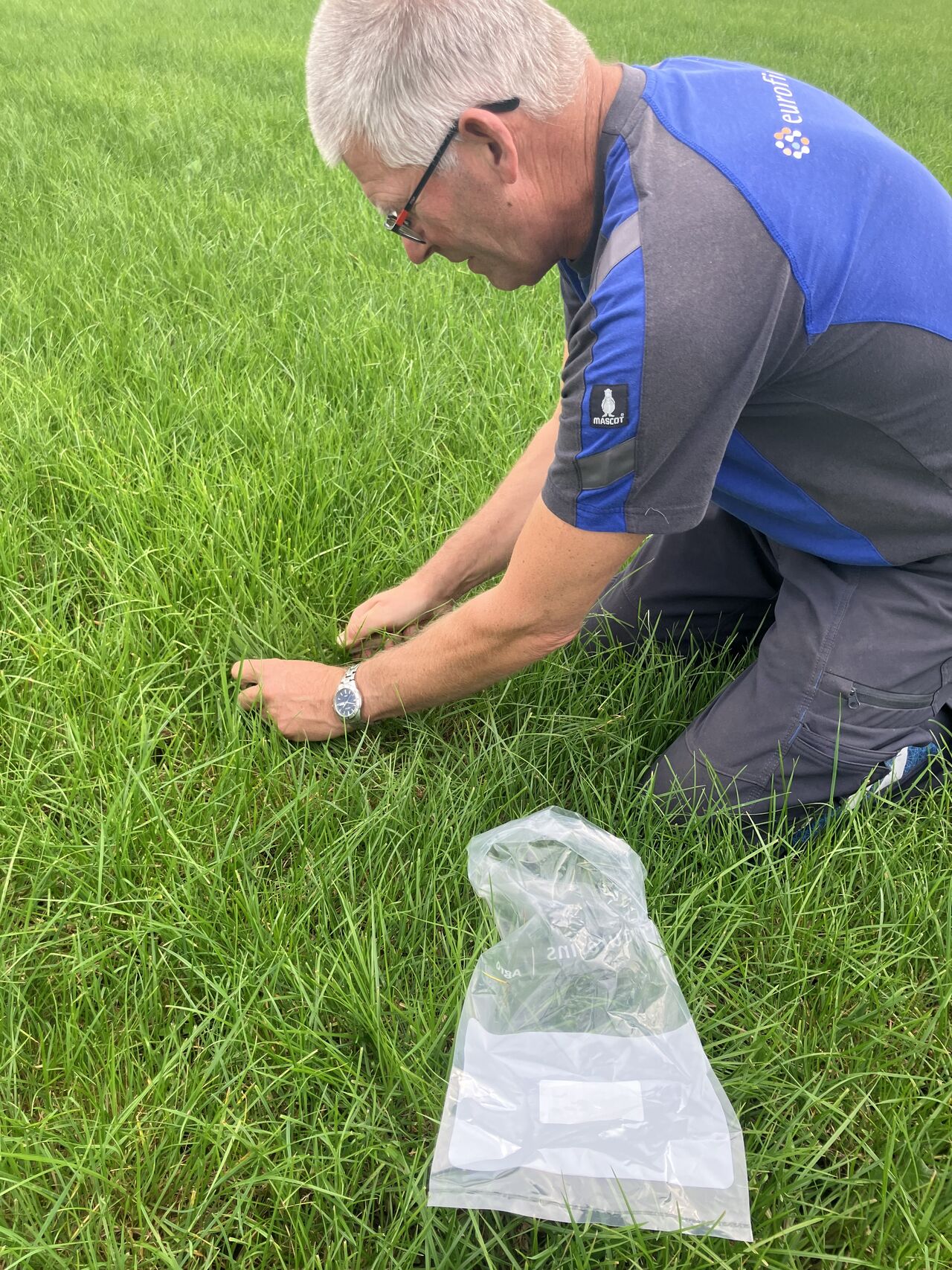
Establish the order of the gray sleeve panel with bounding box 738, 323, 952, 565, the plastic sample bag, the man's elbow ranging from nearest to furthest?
the plastic sample bag → the gray sleeve panel with bounding box 738, 323, 952, 565 → the man's elbow

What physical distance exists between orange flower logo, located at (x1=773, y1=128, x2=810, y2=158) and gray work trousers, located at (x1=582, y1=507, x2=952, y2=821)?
0.75 m

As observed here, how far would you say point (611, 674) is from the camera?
6.42 feet

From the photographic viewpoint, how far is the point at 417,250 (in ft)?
4.83

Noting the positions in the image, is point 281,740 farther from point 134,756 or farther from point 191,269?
point 191,269

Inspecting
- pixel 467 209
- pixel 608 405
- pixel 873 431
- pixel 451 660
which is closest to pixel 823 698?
pixel 873 431

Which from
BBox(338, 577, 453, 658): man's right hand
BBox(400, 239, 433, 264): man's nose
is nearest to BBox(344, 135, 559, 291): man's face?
BBox(400, 239, 433, 264): man's nose

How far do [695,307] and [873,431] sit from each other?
0.50 m

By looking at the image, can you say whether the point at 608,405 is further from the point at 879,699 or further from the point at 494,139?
the point at 879,699

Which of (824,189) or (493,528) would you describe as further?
(493,528)

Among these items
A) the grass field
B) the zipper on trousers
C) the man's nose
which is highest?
the man's nose

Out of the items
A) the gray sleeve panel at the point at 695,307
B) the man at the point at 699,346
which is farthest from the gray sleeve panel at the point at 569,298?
the gray sleeve panel at the point at 695,307

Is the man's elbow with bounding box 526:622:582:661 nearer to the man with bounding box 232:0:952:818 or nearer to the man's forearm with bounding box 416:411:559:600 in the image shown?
the man with bounding box 232:0:952:818

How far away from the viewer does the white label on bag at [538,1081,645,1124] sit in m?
1.16

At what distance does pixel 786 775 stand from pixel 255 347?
2.08 meters
